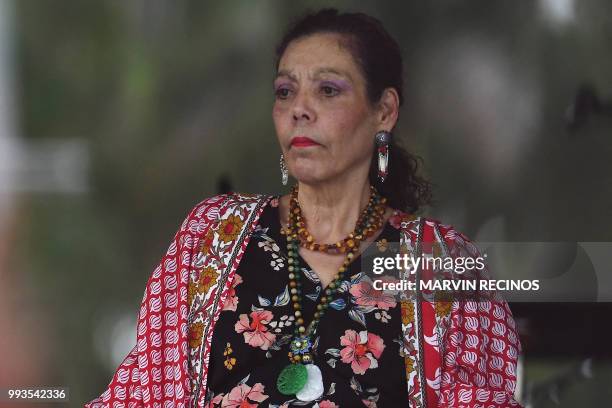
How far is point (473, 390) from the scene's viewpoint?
6.84 feet

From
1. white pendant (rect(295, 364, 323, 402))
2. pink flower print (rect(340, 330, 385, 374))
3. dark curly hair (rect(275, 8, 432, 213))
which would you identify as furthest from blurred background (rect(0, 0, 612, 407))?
white pendant (rect(295, 364, 323, 402))

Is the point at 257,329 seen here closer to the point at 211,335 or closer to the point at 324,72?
the point at 211,335

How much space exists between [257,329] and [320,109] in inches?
21.2

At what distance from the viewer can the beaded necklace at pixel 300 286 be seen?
207 cm

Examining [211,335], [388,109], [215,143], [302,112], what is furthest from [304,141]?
[215,143]

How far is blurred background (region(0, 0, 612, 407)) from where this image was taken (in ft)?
10.5

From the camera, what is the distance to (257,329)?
6.95 feet

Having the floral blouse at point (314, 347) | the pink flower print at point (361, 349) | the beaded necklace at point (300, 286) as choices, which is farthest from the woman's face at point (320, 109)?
the pink flower print at point (361, 349)

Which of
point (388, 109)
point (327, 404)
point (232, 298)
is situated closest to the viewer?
point (327, 404)

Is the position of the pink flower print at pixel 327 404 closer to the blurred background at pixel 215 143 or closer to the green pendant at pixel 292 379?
the green pendant at pixel 292 379

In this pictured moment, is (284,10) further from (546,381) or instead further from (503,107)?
(546,381)

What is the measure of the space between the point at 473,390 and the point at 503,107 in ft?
4.78

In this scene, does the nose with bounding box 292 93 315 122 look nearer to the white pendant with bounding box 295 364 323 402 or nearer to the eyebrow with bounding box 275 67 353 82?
the eyebrow with bounding box 275 67 353 82

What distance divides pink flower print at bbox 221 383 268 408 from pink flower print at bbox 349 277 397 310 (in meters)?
0.31
